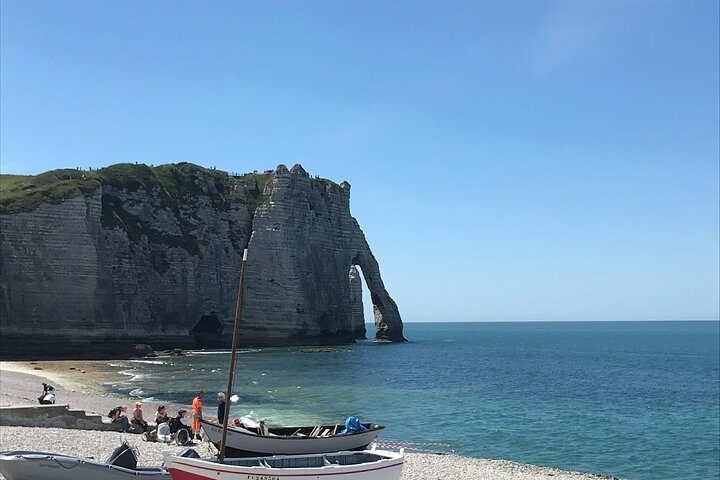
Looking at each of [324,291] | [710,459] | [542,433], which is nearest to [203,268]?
[324,291]

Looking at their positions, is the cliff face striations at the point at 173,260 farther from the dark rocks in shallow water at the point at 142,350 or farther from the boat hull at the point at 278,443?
the boat hull at the point at 278,443

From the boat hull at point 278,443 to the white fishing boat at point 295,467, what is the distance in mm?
685

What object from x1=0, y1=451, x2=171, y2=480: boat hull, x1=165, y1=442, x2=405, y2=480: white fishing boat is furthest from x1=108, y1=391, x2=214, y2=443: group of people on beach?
x1=165, y1=442, x2=405, y2=480: white fishing boat

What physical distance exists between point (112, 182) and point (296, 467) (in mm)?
73492

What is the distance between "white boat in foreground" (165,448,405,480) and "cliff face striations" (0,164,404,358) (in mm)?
57587

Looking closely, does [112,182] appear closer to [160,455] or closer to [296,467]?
[160,455]

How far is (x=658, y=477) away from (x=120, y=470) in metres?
19.3

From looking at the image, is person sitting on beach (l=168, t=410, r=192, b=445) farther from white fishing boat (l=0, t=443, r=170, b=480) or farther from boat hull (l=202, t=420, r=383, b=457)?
white fishing boat (l=0, t=443, r=170, b=480)

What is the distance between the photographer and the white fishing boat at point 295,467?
45.4 feet

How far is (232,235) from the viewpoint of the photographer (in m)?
88.4

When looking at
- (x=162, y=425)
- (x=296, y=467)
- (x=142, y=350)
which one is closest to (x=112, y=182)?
(x=142, y=350)

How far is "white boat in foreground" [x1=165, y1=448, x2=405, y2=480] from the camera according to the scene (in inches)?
544

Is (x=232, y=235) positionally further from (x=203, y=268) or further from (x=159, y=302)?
(x=159, y=302)

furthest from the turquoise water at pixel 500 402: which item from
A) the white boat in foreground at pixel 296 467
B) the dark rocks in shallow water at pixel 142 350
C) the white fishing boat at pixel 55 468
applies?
the white fishing boat at pixel 55 468
